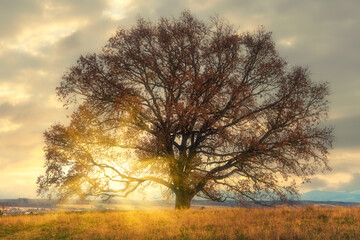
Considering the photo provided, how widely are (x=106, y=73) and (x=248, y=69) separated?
9339 millimetres

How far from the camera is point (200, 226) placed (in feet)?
49.5

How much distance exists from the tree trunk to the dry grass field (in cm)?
582

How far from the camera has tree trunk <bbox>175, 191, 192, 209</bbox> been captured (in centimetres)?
2417

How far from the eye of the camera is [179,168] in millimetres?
22875

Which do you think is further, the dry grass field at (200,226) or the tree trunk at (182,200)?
the tree trunk at (182,200)

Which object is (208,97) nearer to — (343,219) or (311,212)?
(311,212)

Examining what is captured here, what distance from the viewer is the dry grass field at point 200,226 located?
41.1 ft

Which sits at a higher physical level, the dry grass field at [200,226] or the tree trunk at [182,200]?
the tree trunk at [182,200]

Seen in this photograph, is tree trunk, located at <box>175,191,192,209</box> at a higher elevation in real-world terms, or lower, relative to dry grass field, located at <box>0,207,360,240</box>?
higher

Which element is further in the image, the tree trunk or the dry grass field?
the tree trunk

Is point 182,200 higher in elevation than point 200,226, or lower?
higher

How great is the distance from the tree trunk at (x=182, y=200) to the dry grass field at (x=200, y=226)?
582cm

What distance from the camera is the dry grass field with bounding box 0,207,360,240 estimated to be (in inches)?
494

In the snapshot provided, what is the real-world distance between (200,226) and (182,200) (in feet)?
30.2
